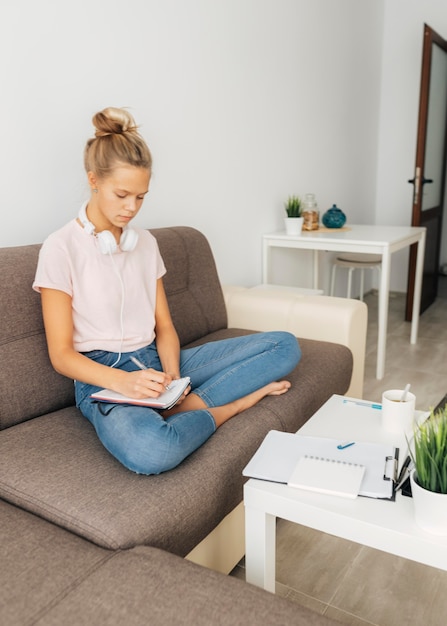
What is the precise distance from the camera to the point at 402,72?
4.22 meters

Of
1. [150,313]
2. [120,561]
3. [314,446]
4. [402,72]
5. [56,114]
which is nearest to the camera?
[120,561]

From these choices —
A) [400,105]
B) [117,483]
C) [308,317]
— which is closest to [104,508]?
[117,483]

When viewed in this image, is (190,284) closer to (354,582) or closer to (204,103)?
(204,103)

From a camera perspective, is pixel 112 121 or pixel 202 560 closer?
pixel 202 560

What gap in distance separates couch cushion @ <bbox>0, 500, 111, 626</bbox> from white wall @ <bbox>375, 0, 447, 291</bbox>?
13.3 ft

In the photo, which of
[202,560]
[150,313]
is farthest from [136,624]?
[150,313]

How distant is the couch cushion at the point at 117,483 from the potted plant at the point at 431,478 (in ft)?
1.43

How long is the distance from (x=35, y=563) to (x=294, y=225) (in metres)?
2.36

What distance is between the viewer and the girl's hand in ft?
4.14

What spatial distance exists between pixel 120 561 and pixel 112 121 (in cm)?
105

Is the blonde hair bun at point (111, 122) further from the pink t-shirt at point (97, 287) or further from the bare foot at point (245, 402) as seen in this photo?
the bare foot at point (245, 402)

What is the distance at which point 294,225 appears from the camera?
118 inches

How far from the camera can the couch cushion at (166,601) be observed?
78 cm

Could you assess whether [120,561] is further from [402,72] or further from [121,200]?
[402,72]
